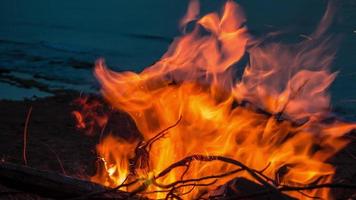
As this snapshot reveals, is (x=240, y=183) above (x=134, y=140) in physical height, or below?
below

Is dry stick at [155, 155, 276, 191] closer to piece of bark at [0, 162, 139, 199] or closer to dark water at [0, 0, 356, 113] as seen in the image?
piece of bark at [0, 162, 139, 199]

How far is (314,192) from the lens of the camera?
11.9ft

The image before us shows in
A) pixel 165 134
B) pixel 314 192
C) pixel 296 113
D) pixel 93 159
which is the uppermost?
pixel 296 113

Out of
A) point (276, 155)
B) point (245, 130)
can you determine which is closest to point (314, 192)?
point (276, 155)

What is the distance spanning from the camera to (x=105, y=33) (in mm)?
13055

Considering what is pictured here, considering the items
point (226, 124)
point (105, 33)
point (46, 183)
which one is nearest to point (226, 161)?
point (46, 183)

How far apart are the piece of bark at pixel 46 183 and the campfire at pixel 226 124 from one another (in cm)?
20

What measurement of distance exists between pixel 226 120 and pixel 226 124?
8cm

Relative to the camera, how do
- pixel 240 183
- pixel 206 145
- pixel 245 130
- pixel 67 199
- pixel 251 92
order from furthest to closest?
1. pixel 251 92
2. pixel 245 130
3. pixel 206 145
4. pixel 240 183
5. pixel 67 199

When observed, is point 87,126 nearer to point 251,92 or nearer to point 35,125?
point 35,125

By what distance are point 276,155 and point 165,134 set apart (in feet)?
2.58

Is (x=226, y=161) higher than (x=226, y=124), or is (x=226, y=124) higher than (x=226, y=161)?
(x=226, y=124)

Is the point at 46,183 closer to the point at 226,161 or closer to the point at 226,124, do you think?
the point at 226,161

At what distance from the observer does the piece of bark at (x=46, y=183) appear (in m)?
2.84
